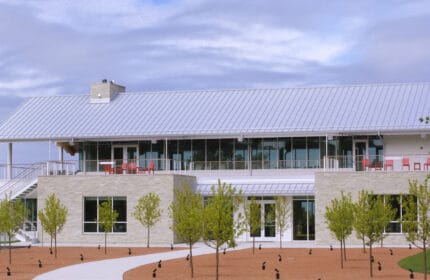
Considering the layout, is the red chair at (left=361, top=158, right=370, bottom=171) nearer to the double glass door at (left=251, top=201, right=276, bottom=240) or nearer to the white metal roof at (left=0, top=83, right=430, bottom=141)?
the white metal roof at (left=0, top=83, right=430, bottom=141)

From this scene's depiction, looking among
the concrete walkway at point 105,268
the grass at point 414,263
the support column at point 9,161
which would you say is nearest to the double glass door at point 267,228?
the concrete walkway at point 105,268

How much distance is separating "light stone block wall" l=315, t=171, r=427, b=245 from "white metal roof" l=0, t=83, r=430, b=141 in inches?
170

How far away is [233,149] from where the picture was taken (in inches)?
1965

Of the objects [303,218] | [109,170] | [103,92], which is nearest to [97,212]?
[109,170]

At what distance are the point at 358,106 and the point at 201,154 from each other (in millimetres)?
9334

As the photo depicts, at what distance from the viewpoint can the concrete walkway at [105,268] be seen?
25.2 m

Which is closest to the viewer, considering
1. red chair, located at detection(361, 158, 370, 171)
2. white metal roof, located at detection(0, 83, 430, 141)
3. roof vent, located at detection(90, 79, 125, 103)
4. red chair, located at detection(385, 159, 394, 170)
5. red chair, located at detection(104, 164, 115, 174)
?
red chair, located at detection(385, 159, 394, 170)

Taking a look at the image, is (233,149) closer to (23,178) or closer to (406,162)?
(406,162)

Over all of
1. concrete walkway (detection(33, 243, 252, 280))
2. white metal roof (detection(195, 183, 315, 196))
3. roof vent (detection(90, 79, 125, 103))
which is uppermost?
roof vent (detection(90, 79, 125, 103))

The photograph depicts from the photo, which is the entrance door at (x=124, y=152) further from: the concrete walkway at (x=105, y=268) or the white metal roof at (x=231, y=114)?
the concrete walkway at (x=105, y=268)

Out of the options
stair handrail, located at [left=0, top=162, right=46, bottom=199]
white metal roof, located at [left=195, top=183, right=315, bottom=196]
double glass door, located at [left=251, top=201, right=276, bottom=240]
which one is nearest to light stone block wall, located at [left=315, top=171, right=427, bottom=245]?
white metal roof, located at [left=195, top=183, right=315, bottom=196]

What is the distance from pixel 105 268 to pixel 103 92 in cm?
2948

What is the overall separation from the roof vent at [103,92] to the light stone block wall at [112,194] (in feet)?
33.1

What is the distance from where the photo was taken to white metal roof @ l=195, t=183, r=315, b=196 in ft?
149
